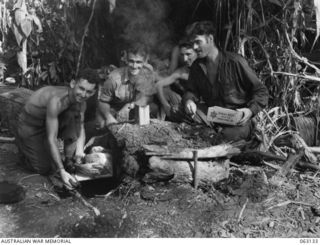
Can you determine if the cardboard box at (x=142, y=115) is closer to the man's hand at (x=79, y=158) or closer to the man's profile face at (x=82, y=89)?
the man's profile face at (x=82, y=89)

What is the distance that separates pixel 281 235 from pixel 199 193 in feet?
1.82

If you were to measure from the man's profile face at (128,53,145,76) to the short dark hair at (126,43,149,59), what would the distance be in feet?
0.18

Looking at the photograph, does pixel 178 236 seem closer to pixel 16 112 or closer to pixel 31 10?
pixel 16 112

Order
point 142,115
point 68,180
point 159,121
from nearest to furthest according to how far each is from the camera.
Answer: point 68,180 → point 142,115 → point 159,121

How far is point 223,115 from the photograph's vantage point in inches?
114

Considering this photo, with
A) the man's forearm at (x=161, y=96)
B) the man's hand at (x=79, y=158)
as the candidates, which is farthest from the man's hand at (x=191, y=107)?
the man's hand at (x=79, y=158)

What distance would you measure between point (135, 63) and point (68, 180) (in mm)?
1156

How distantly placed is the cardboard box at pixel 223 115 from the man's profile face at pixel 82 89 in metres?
0.85

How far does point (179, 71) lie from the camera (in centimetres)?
364

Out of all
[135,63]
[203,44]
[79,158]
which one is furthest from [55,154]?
[203,44]

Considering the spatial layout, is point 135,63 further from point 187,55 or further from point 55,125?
point 55,125

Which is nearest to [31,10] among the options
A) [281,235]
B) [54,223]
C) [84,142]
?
[84,142]

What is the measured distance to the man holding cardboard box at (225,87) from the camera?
9.72ft

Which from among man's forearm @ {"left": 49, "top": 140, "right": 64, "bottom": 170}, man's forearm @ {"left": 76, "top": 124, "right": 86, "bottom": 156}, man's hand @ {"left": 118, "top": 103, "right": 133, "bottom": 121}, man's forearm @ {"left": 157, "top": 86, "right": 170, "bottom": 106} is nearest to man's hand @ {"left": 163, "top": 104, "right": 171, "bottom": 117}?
man's forearm @ {"left": 157, "top": 86, "right": 170, "bottom": 106}
